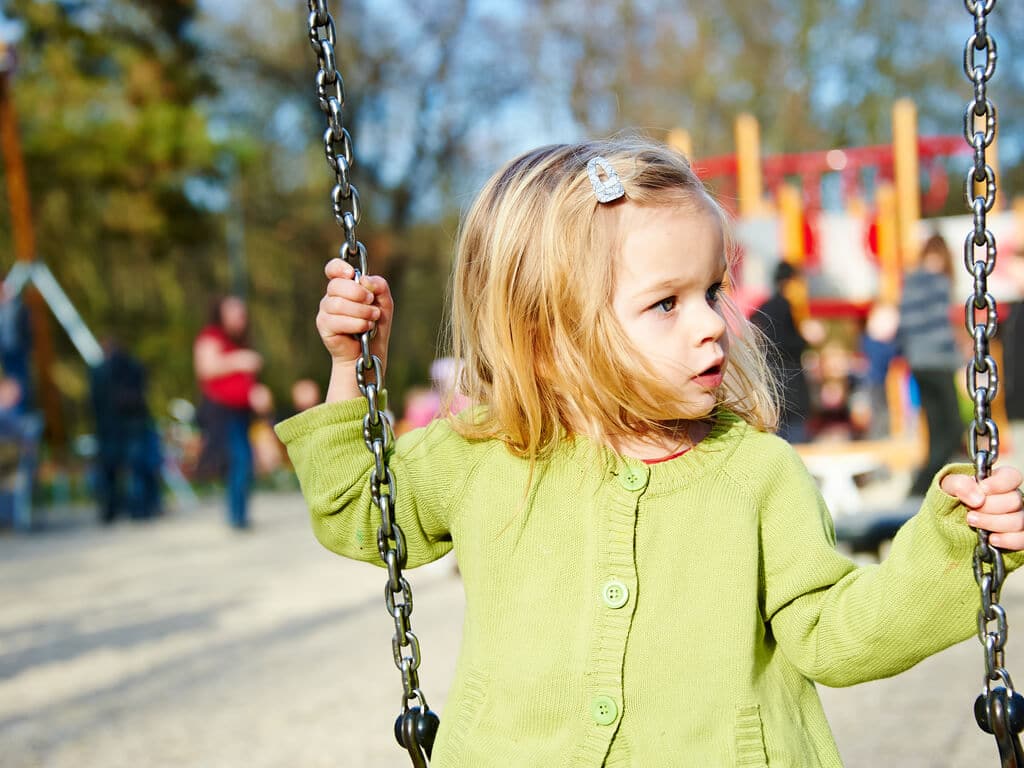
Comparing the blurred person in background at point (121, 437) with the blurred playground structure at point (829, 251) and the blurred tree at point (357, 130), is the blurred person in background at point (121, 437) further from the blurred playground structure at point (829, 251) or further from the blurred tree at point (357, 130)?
the blurred tree at point (357, 130)

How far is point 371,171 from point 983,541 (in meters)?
22.5

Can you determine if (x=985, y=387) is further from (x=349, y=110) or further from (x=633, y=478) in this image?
(x=349, y=110)

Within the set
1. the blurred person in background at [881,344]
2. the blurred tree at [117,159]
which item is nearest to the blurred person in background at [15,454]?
the blurred person in background at [881,344]

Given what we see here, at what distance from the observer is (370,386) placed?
171 centimetres

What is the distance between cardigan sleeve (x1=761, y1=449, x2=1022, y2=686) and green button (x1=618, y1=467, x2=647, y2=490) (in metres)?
0.16

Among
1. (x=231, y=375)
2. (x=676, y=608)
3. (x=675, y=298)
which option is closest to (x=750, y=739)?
(x=676, y=608)

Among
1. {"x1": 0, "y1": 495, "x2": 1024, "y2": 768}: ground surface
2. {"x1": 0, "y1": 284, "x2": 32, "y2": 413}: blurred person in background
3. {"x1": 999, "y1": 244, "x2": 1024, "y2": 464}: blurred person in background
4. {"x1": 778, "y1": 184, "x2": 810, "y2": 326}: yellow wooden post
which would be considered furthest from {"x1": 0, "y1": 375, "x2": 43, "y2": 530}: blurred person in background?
{"x1": 999, "y1": 244, "x2": 1024, "y2": 464}: blurred person in background

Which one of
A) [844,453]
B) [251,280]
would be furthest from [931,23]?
[844,453]

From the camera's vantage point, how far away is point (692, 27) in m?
21.9

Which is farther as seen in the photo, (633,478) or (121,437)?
(121,437)

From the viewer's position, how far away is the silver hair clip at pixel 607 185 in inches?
62.6

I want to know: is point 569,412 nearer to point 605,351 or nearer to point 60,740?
point 605,351

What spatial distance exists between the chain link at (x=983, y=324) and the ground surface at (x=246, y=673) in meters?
1.72

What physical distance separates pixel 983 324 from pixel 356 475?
0.88 m
